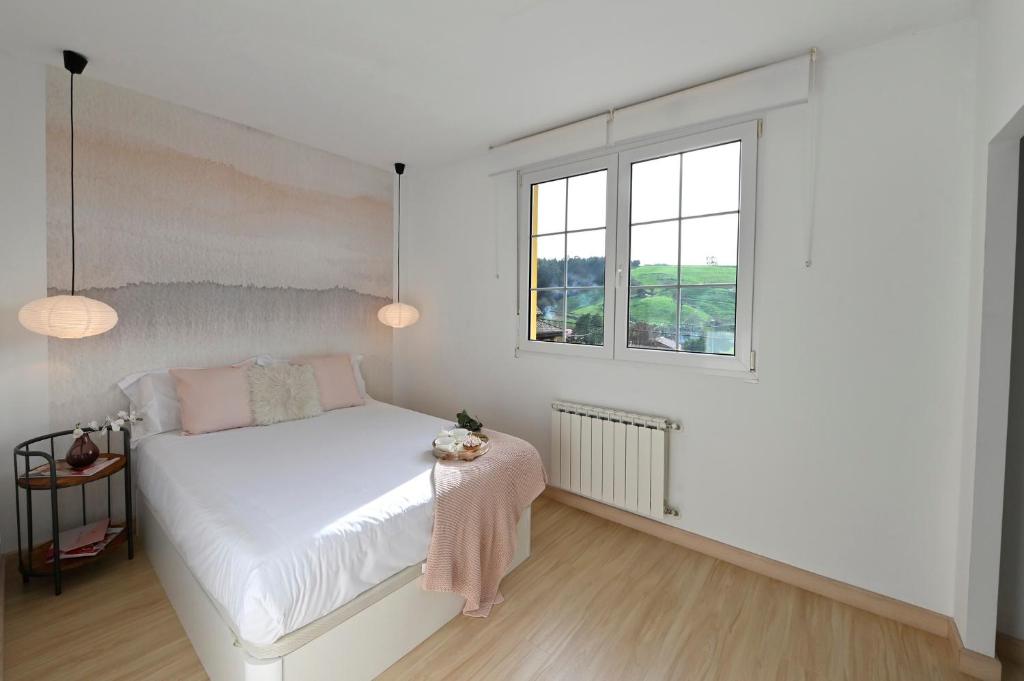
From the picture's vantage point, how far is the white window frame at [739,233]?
231 cm

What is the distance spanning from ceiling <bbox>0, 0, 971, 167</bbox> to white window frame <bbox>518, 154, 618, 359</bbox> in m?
0.33

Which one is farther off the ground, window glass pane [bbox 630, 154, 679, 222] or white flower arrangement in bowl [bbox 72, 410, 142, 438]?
window glass pane [bbox 630, 154, 679, 222]

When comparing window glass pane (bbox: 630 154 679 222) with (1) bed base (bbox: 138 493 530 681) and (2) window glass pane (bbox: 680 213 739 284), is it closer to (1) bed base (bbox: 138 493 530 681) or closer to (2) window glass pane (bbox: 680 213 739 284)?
(2) window glass pane (bbox: 680 213 739 284)

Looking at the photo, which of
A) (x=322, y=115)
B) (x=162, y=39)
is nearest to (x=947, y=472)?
(x=322, y=115)

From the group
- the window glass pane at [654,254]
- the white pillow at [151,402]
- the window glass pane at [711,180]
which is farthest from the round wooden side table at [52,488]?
the window glass pane at [711,180]

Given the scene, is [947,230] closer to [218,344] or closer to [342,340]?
[342,340]

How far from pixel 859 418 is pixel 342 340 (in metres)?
3.46

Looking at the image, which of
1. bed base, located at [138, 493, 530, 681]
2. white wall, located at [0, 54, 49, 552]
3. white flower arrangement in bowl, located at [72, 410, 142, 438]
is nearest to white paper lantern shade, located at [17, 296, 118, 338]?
white wall, located at [0, 54, 49, 552]

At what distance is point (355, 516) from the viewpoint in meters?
1.62

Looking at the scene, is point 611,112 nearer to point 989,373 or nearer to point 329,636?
point 989,373

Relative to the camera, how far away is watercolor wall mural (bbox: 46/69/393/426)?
2.46 metres

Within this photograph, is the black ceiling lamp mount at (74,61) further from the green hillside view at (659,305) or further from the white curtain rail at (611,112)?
the green hillside view at (659,305)

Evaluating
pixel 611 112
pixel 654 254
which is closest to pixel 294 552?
pixel 654 254

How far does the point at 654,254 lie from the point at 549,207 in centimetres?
89
